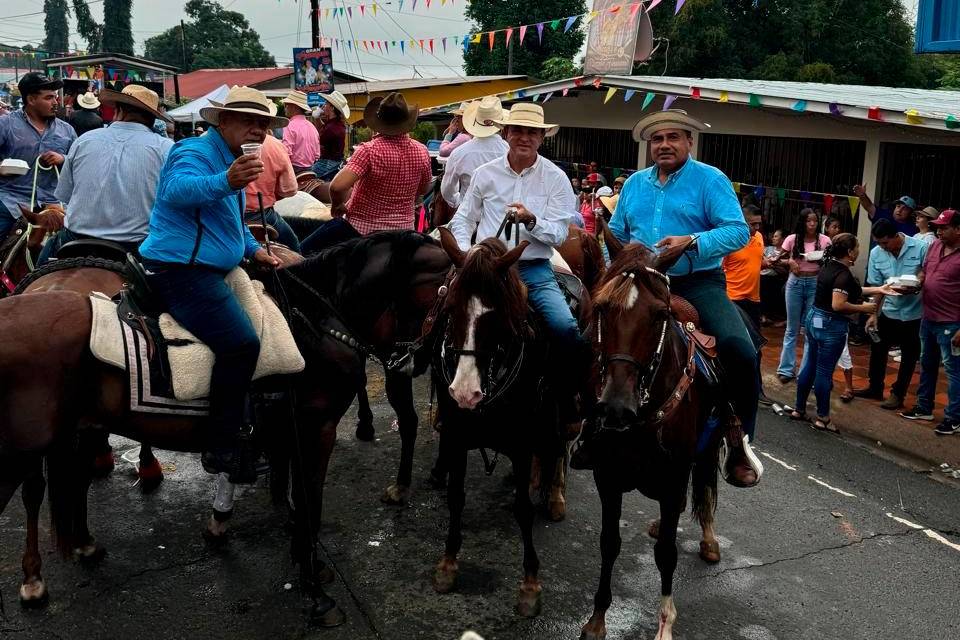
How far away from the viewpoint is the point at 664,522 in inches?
163

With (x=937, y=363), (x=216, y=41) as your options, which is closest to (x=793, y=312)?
(x=937, y=363)

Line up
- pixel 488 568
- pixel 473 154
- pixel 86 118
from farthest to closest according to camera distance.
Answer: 1. pixel 86 118
2. pixel 473 154
3. pixel 488 568

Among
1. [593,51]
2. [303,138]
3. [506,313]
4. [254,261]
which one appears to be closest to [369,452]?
[254,261]

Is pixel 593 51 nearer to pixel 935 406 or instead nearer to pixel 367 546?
pixel 935 406

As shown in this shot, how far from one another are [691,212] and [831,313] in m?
4.12

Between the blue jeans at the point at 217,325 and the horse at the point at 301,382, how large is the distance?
225 millimetres

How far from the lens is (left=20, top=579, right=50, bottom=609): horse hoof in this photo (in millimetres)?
4293

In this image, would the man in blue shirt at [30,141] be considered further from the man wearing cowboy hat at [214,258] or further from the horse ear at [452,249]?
the horse ear at [452,249]

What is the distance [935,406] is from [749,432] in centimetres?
481

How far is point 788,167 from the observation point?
1292cm

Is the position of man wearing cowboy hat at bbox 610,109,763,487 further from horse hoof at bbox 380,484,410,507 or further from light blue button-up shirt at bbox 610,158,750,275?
horse hoof at bbox 380,484,410,507

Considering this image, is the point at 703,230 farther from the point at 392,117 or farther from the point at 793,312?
the point at 793,312

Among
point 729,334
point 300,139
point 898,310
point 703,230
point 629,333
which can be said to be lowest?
point 898,310

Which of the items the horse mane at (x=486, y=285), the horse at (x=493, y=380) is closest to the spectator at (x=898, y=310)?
the horse at (x=493, y=380)
